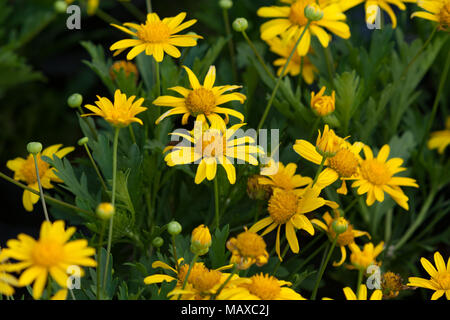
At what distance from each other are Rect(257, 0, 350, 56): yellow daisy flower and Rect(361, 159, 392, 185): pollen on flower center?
0.88 ft

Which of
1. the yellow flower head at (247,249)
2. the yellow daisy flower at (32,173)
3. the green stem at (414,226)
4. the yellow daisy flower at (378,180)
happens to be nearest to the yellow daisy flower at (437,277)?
the yellow daisy flower at (378,180)

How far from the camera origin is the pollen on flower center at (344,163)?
101 cm

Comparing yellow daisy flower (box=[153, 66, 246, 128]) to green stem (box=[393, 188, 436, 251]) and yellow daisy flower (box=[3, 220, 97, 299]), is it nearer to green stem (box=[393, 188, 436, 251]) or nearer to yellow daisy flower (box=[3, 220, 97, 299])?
yellow daisy flower (box=[3, 220, 97, 299])

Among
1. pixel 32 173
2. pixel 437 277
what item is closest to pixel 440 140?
pixel 437 277

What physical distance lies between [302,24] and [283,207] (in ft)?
1.60

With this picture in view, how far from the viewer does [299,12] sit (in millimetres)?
1272

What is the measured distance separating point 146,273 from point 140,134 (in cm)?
34

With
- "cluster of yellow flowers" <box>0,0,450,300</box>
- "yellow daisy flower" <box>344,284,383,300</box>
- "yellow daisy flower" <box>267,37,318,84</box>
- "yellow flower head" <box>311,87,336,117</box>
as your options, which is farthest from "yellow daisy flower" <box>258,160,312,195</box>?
"yellow daisy flower" <box>267,37,318,84</box>

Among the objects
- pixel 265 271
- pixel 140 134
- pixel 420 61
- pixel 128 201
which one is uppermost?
pixel 420 61

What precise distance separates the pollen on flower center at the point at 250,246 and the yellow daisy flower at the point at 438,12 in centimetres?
62
